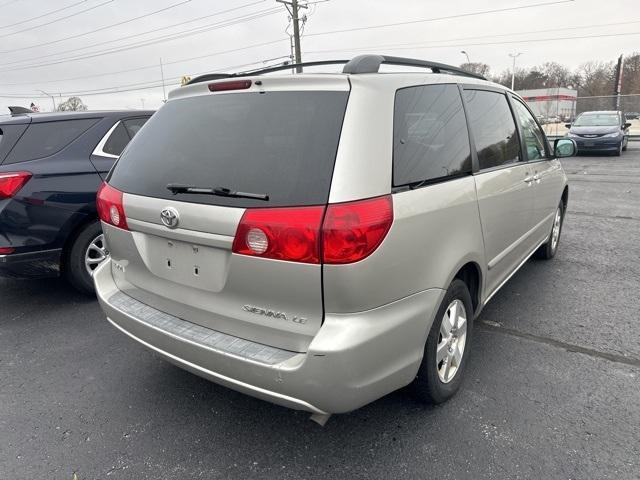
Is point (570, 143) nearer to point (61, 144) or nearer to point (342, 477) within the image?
point (342, 477)

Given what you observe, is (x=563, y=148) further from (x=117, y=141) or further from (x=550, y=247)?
(x=117, y=141)

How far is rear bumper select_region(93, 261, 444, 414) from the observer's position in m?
1.87

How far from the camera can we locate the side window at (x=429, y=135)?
214cm

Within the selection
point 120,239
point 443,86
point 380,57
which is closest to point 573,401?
point 443,86

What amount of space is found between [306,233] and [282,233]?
0.10 m

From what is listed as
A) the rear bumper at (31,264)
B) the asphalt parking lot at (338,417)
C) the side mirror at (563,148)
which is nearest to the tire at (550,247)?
the side mirror at (563,148)

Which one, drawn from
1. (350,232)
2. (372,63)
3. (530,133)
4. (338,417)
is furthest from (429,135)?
(530,133)

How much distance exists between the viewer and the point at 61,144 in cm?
414

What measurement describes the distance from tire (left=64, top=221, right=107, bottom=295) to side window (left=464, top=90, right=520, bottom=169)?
3304 millimetres

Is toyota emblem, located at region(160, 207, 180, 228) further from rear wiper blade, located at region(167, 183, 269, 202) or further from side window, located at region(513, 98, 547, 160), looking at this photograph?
side window, located at region(513, 98, 547, 160)

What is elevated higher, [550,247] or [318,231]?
[318,231]

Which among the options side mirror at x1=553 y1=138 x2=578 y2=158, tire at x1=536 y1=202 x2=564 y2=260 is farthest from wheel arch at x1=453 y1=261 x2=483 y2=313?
side mirror at x1=553 y1=138 x2=578 y2=158

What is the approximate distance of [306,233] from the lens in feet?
6.06

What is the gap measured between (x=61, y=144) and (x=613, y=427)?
456cm
